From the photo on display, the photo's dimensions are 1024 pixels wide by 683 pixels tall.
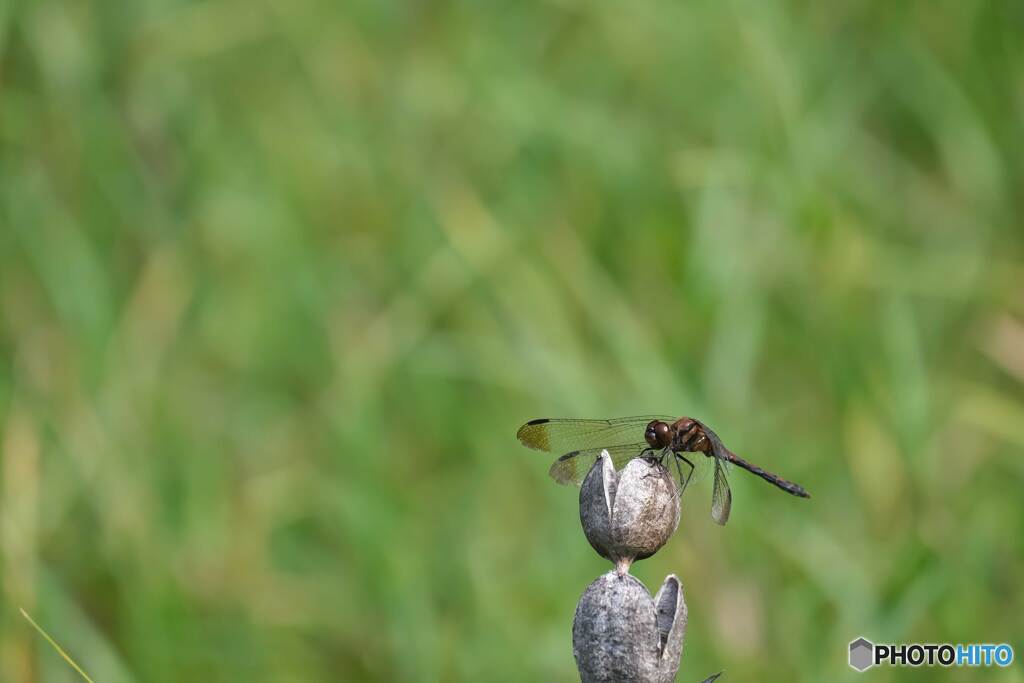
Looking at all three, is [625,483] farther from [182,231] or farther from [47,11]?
[47,11]

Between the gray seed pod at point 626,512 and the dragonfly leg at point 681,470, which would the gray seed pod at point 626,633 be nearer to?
the gray seed pod at point 626,512

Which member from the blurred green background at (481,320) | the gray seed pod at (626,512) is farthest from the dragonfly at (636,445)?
the blurred green background at (481,320)

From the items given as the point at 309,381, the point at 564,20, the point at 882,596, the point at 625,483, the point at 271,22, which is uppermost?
the point at 564,20

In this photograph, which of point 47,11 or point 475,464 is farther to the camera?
point 47,11

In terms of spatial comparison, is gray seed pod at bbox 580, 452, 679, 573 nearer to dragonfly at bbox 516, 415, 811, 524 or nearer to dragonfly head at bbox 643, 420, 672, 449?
dragonfly at bbox 516, 415, 811, 524

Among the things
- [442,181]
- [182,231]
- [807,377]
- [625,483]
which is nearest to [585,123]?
[442,181]

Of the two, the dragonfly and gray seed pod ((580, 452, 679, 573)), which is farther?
the dragonfly

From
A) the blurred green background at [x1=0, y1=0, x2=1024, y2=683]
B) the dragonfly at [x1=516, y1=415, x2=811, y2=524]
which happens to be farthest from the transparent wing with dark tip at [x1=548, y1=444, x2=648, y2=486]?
the blurred green background at [x1=0, y1=0, x2=1024, y2=683]

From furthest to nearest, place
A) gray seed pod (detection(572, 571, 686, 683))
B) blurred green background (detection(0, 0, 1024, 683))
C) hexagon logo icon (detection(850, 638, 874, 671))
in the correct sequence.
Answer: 1. blurred green background (detection(0, 0, 1024, 683))
2. hexagon logo icon (detection(850, 638, 874, 671))
3. gray seed pod (detection(572, 571, 686, 683))

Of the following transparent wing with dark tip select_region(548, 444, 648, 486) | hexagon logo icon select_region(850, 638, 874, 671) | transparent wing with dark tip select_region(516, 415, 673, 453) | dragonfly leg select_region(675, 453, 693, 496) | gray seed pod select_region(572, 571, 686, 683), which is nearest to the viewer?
gray seed pod select_region(572, 571, 686, 683)
